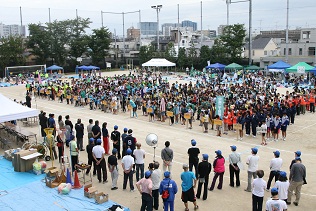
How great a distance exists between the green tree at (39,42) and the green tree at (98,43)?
7806 mm

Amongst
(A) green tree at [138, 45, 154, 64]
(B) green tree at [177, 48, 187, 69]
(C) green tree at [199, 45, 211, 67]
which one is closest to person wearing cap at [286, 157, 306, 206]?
(C) green tree at [199, 45, 211, 67]

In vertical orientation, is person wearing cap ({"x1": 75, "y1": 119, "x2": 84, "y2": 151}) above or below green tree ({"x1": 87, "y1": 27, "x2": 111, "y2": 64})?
below

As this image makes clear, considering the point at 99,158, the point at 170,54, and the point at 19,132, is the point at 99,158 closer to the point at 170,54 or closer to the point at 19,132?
the point at 19,132

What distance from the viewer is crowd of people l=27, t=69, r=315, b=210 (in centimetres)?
846

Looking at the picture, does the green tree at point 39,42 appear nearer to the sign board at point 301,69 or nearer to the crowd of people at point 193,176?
the sign board at point 301,69

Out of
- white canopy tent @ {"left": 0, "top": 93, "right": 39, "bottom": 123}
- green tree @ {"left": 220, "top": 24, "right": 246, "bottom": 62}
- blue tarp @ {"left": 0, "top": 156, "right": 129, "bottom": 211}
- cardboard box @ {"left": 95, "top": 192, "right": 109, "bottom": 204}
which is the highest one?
green tree @ {"left": 220, "top": 24, "right": 246, "bottom": 62}

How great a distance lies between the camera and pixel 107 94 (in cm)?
2545

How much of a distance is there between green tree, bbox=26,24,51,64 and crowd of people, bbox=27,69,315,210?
27582mm

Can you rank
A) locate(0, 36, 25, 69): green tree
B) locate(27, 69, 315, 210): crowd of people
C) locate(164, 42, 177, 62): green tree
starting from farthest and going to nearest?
locate(164, 42, 177, 62): green tree
locate(0, 36, 25, 69): green tree
locate(27, 69, 315, 210): crowd of people

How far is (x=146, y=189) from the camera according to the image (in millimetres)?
8344

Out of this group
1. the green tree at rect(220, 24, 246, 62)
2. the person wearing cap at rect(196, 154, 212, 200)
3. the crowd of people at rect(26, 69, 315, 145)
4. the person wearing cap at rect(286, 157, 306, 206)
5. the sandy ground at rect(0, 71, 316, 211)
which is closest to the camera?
the person wearing cap at rect(286, 157, 306, 206)

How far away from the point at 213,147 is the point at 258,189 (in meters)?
6.84

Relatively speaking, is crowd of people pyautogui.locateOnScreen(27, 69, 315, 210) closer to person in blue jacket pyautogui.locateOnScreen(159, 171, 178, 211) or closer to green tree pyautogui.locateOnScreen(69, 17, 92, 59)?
person in blue jacket pyautogui.locateOnScreen(159, 171, 178, 211)

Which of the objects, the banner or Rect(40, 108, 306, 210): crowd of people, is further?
the banner
